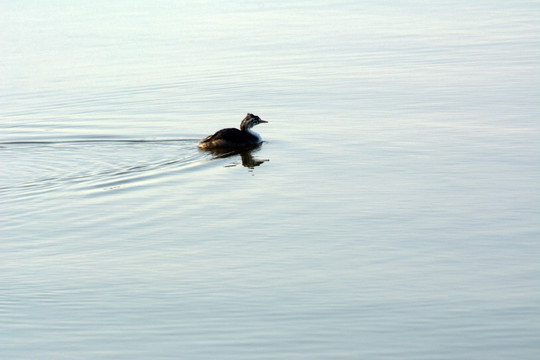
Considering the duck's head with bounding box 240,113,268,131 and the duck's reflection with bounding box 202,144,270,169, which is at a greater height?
the duck's head with bounding box 240,113,268,131

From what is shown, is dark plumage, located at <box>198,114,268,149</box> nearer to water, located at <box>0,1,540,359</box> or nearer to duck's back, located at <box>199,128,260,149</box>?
duck's back, located at <box>199,128,260,149</box>

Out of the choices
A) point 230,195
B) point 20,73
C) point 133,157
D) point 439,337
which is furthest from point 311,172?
point 20,73

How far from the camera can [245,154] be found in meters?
15.0

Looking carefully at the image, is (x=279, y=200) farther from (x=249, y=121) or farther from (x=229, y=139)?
(x=249, y=121)

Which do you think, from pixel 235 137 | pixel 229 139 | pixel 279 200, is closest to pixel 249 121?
pixel 235 137

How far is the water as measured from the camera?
7719 millimetres

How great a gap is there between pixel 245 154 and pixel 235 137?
36 centimetres

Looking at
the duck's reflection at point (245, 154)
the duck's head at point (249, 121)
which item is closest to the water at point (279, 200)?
the duck's reflection at point (245, 154)

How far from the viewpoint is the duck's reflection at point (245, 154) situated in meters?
14.1

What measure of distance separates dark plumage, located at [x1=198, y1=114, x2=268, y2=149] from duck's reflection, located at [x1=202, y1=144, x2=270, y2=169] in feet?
0.34

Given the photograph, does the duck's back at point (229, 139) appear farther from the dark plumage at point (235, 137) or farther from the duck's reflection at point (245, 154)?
the duck's reflection at point (245, 154)

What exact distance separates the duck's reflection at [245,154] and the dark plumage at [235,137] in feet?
0.34

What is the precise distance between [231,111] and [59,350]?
10.6m

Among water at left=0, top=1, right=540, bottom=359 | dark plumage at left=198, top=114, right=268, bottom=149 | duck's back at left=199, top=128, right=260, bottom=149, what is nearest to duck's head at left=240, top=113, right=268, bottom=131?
dark plumage at left=198, top=114, right=268, bottom=149
